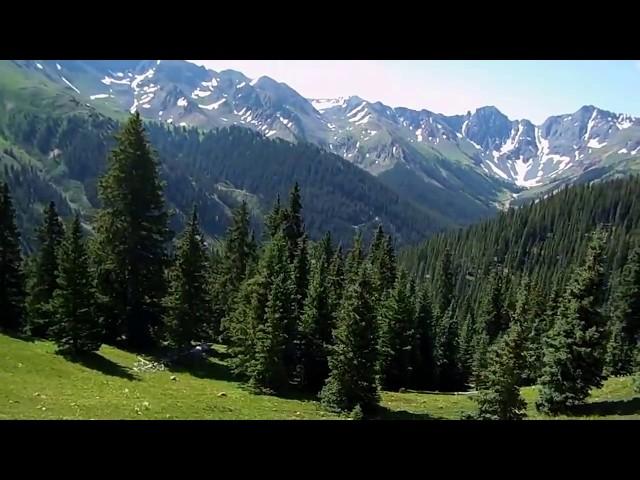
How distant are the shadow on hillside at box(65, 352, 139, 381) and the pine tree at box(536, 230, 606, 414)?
2383 centimetres

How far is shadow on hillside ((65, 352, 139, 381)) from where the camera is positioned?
28938 mm

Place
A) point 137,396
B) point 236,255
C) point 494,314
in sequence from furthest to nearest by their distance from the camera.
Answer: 1. point 494,314
2. point 236,255
3. point 137,396

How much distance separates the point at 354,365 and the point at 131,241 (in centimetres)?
1796

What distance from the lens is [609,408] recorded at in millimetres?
27828

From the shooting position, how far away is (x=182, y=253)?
38.3 meters

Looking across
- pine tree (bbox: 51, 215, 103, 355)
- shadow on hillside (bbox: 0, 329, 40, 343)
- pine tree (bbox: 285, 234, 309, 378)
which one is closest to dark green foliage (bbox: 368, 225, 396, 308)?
pine tree (bbox: 285, 234, 309, 378)

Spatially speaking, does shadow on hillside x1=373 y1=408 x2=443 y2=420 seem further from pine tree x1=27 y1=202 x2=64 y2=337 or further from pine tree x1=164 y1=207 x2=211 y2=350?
pine tree x1=27 y1=202 x2=64 y2=337

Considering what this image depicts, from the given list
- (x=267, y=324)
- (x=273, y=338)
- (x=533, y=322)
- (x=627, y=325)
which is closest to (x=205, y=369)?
(x=273, y=338)

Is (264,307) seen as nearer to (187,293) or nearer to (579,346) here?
(187,293)

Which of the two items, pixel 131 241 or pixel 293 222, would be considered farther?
pixel 293 222
